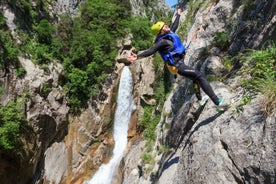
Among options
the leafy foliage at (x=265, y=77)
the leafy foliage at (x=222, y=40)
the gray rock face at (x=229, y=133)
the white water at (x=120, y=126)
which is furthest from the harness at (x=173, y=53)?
the white water at (x=120, y=126)

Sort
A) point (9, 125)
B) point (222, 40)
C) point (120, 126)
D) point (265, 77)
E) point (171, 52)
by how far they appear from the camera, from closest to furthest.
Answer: point (265, 77)
point (171, 52)
point (222, 40)
point (9, 125)
point (120, 126)

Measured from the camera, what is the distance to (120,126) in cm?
1748

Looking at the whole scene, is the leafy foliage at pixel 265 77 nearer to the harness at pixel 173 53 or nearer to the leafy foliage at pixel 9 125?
the harness at pixel 173 53

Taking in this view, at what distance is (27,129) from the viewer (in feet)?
40.7

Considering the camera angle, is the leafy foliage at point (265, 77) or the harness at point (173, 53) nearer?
the leafy foliage at point (265, 77)

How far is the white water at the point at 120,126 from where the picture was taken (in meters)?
14.9

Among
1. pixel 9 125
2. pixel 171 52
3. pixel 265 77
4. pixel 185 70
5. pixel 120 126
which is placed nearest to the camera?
pixel 265 77

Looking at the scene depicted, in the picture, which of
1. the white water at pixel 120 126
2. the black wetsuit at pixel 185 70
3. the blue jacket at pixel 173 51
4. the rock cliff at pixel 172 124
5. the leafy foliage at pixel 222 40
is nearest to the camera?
the rock cliff at pixel 172 124

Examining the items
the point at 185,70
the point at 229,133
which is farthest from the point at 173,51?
the point at 229,133

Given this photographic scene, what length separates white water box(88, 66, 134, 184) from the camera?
14.9 metres

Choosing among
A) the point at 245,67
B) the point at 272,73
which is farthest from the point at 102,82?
the point at 272,73

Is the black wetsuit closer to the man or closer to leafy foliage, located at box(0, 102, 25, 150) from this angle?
the man

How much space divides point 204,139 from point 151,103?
12.5 meters

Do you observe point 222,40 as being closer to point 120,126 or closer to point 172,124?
point 172,124
